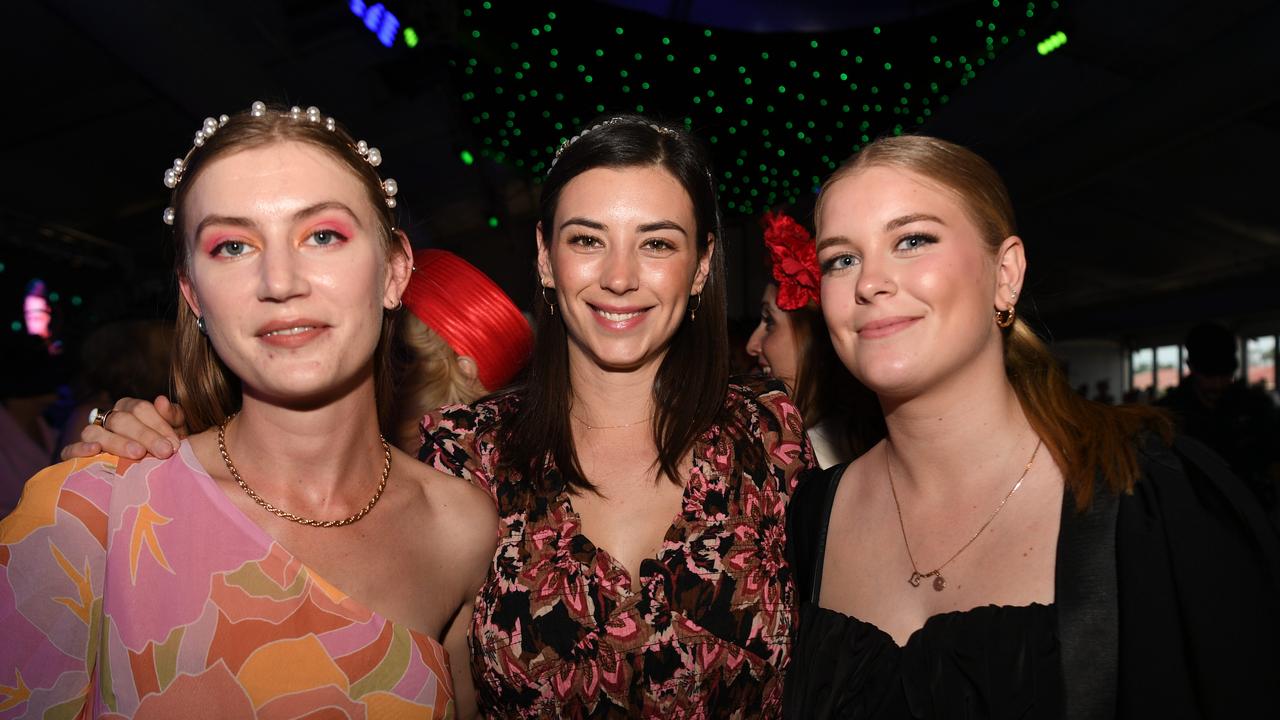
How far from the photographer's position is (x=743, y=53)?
4715mm

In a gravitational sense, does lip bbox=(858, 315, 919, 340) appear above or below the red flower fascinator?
below

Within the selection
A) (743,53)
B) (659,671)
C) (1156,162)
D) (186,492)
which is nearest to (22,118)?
(743,53)

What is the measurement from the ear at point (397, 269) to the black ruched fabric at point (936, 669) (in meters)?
1.10

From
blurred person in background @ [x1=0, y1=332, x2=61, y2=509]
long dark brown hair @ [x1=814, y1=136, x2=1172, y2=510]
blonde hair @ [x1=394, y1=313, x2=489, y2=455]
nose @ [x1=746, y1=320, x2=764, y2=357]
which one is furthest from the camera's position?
blurred person in background @ [x1=0, y1=332, x2=61, y2=509]

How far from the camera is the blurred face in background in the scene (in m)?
3.08

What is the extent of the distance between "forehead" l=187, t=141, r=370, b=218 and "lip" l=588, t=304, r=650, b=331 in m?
0.71

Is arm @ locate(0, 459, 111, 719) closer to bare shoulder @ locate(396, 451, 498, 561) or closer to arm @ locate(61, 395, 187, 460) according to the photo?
arm @ locate(61, 395, 187, 460)

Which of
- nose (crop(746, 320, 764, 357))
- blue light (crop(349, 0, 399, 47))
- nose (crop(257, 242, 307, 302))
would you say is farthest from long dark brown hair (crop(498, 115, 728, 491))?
blue light (crop(349, 0, 399, 47))

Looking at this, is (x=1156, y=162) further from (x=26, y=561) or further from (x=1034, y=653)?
(x=26, y=561)

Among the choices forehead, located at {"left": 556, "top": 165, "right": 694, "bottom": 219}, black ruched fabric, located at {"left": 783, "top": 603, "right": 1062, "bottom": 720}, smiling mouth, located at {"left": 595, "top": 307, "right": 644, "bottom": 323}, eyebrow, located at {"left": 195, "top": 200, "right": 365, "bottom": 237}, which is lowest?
black ruched fabric, located at {"left": 783, "top": 603, "right": 1062, "bottom": 720}

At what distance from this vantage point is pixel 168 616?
140 cm

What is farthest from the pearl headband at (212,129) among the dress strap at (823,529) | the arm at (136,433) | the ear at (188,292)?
the dress strap at (823,529)

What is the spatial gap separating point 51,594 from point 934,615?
1527mm

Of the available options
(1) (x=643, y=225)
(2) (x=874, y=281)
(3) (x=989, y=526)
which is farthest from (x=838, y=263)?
(3) (x=989, y=526)
